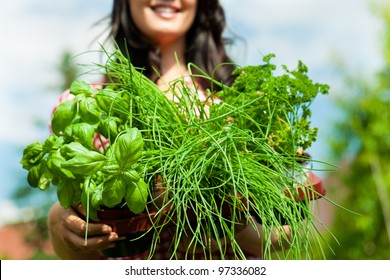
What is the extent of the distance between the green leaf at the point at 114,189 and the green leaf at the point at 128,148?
0.02 meters

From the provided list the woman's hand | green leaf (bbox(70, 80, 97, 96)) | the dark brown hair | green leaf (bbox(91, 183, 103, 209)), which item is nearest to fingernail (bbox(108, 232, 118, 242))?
the woman's hand

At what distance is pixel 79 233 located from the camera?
94 centimetres

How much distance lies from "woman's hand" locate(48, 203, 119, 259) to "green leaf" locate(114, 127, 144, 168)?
15cm

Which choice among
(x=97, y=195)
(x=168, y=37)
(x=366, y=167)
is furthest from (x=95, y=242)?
(x=366, y=167)

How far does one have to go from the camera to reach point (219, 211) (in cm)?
87

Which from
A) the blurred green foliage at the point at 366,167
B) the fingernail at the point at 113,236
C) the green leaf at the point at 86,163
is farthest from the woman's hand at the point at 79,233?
the blurred green foliage at the point at 366,167

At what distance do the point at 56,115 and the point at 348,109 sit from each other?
637 cm

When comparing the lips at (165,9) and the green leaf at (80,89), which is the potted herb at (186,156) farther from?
the lips at (165,9)

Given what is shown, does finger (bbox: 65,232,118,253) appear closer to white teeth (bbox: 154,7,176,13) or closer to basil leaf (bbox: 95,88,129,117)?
basil leaf (bbox: 95,88,129,117)

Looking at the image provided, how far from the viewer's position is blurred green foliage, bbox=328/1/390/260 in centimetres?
641

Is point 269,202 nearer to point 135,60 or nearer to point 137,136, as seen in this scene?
point 137,136

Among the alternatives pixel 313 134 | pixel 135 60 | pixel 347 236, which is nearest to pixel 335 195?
pixel 347 236

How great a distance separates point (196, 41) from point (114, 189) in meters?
0.77

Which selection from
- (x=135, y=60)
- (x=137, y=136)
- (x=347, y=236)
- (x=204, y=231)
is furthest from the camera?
(x=347, y=236)
